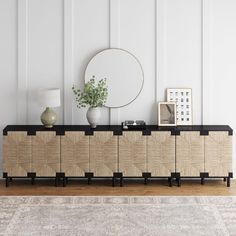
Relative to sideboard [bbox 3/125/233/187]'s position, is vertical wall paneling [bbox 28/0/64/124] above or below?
above

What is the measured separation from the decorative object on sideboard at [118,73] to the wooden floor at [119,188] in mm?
955

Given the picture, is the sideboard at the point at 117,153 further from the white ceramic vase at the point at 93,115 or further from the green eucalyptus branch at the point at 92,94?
the green eucalyptus branch at the point at 92,94

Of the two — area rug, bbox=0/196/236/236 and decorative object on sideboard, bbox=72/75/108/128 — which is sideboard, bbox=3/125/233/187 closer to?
decorative object on sideboard, bbox=72/75/108/128

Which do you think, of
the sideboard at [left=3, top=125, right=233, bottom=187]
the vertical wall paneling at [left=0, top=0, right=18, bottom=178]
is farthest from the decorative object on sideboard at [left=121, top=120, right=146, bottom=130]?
the vertical wall paneling at [left=0, top=0, right=18, bottom=178]

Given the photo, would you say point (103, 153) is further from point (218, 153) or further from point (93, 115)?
point (218, 153)

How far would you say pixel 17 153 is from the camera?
7.79 meters

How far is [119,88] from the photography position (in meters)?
8.09

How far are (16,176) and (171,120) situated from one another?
6.10ft

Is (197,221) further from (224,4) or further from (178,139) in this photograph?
(224,4)

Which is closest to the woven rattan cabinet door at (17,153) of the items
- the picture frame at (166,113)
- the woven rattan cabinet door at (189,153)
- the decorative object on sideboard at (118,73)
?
the decorative object on sideboard at (118,73)

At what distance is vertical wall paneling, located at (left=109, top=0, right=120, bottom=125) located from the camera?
8.02 m

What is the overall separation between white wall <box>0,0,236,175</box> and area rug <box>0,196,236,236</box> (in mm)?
1301

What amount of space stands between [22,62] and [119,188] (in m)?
1.83

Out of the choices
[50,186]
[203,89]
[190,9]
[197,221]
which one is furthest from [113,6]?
[197,221]
